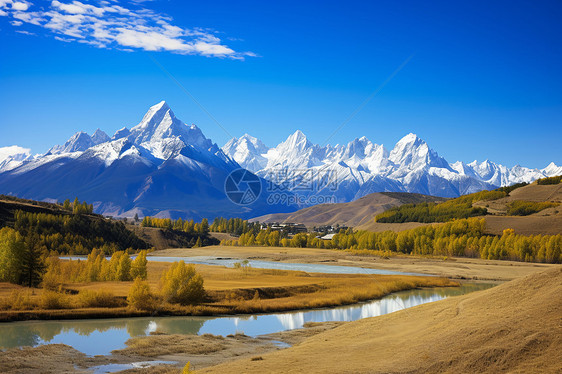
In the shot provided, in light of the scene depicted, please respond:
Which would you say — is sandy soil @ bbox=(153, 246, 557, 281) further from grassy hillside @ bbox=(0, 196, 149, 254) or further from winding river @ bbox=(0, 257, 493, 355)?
winding river @ bbox=(0, 257, 493, 355)

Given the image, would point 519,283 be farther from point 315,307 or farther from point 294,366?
point 315,307

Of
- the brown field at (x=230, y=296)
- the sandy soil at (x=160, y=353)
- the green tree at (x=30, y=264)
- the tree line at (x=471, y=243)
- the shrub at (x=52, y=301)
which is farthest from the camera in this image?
the tree line at (x=471, y=243)

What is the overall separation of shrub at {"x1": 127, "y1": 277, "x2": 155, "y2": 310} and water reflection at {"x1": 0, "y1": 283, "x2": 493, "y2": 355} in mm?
2623

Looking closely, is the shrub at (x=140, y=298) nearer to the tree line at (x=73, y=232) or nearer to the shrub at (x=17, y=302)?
the shrub at (x=17, y=302)

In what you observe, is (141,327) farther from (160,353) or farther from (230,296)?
(230,296)

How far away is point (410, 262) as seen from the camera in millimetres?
149000

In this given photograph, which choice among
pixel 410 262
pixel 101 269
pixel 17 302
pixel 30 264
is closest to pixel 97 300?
pixel 17 302

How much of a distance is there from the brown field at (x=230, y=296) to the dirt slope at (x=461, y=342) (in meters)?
23.9

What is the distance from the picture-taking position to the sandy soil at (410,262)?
383 feet

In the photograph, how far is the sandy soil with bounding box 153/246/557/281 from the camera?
116688 mm

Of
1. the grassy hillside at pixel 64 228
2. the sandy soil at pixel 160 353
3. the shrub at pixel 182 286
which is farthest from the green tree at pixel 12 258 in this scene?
the grassy hillside at pixel 64 228

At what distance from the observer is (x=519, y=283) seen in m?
35.0

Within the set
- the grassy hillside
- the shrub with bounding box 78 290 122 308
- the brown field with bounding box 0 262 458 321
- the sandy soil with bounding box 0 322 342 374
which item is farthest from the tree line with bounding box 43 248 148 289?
the grassy hillside

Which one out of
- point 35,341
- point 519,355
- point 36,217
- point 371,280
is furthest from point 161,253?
point 519,355
